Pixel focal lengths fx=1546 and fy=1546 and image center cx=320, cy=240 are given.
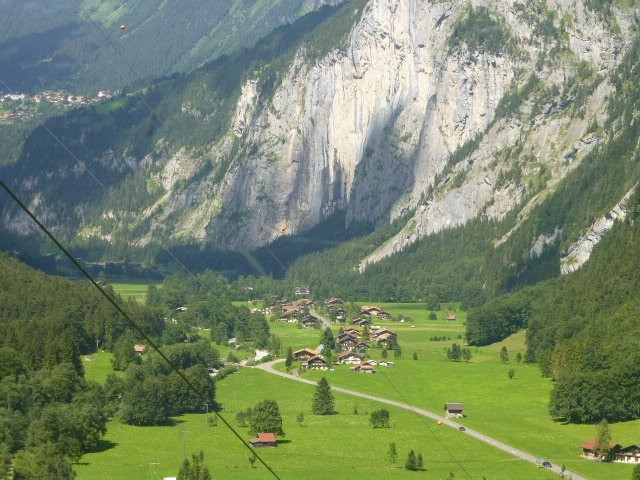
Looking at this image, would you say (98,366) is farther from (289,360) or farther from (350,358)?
(350,358)

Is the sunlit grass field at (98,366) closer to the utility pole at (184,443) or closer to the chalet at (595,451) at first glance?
the utility pole at (184,443)

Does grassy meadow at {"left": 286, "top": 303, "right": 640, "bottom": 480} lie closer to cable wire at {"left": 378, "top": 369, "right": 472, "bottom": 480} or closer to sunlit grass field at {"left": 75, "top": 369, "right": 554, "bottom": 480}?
cable wire at {"left": 378, "top": 369, "right": 472, "bottom": 480}

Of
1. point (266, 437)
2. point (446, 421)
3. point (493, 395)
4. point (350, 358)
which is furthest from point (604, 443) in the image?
point (350, 358)

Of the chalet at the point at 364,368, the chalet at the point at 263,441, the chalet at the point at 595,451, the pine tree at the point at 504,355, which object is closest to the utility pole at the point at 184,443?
the chalet at the point at 263,441

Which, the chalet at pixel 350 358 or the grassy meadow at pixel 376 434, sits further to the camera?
the chalet at pixel 350 358

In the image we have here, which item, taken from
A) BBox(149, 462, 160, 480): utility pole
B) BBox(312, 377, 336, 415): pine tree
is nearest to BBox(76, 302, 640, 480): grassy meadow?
BBox(149, 462, 160, 480): utility pole

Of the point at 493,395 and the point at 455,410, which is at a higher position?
the point at 493,395
